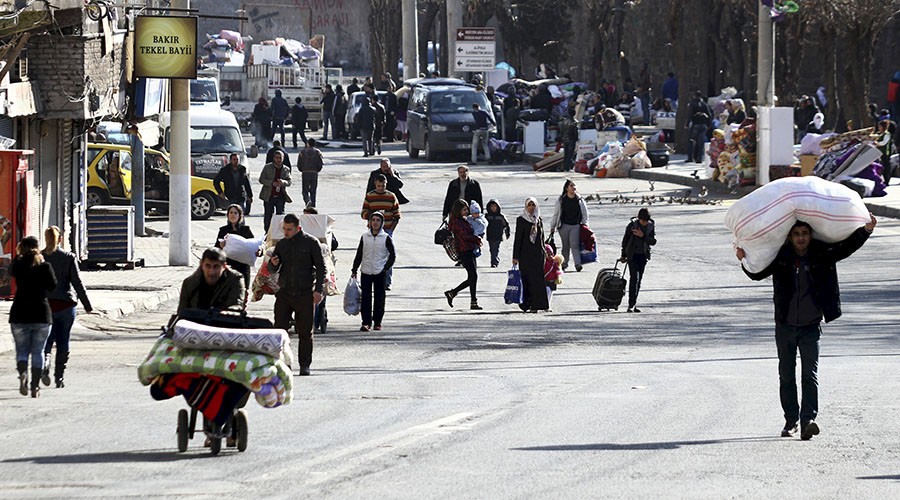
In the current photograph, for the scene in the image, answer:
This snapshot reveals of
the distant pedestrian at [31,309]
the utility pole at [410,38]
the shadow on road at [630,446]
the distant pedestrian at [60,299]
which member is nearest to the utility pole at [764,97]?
the distant pedestrian at [60,299]

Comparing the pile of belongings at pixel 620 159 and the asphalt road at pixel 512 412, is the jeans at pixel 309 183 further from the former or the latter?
the pile of belongings at pixel 620 159

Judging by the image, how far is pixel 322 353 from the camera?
1627 centimetres

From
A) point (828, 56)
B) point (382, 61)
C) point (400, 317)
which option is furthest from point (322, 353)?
point (382, 61)

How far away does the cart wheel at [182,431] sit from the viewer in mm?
9977

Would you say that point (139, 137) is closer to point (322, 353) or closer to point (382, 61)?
point (322, 353)

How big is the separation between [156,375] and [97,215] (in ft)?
45.9

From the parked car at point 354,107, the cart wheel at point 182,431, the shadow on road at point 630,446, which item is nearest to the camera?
the cart wheel at point 182,431

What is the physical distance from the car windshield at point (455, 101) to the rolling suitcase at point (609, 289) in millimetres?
25081

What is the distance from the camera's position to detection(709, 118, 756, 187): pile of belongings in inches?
1361

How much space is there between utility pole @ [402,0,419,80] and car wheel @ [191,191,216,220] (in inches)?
1051

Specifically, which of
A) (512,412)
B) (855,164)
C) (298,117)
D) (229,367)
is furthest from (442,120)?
(229,367)

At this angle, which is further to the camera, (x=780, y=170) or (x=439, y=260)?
(x=780, y=170)

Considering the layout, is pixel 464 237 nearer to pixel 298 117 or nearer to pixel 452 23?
pixel 298 117

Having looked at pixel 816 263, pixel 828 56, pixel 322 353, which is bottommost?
pixel 322 353
